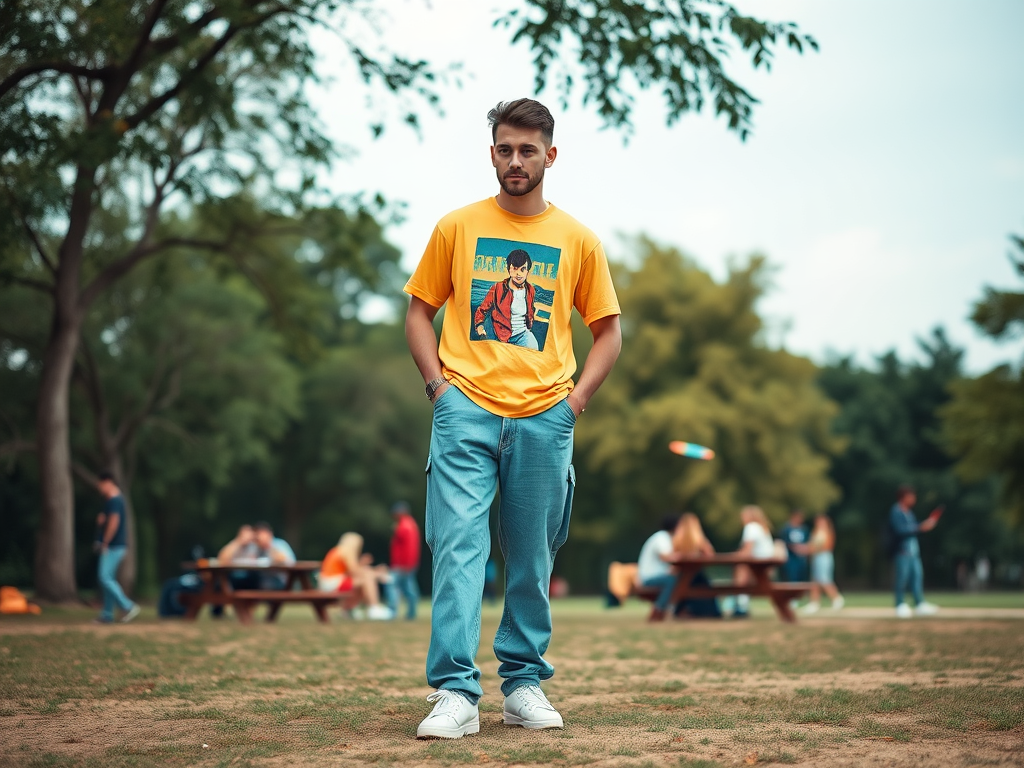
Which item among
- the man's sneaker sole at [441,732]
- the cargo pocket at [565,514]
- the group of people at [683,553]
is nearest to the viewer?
the man's sneaker sole at [441,732]

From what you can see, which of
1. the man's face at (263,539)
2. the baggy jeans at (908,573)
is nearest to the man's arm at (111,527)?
the man's face at (263,539)

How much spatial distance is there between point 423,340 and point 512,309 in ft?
1.28

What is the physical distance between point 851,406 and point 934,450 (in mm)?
4588

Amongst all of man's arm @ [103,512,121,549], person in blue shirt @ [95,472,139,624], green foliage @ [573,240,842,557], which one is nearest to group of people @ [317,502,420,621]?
person in blue shirt @ [95,472,139,624]

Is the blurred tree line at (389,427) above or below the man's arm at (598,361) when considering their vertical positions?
above

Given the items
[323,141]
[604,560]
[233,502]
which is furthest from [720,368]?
[323,141]

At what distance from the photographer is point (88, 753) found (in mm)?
4285

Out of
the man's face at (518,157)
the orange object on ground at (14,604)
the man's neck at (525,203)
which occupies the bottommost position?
the orange object on ground at (14,604)

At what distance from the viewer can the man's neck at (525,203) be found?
494 cm

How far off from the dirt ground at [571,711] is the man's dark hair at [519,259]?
6.16ft

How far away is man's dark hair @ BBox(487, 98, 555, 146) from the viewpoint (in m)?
4.80

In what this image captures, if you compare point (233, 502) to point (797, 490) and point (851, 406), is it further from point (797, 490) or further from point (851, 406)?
point (851, 406)

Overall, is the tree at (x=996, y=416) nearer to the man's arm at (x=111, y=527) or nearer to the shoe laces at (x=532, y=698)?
the man's arm at (x=111, y=527)

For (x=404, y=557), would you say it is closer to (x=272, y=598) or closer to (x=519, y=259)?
(x=272, y=598)
